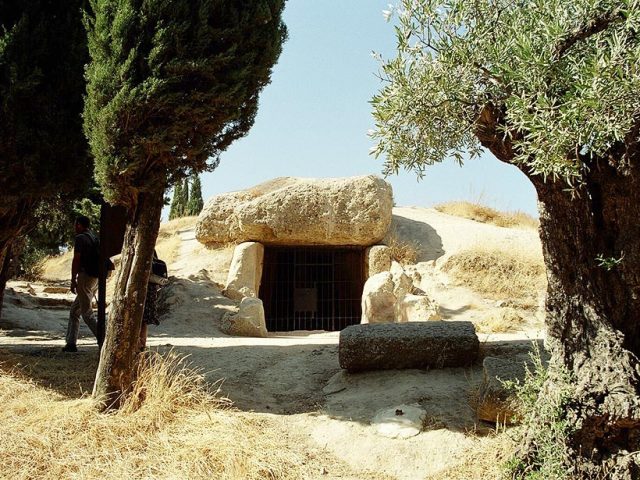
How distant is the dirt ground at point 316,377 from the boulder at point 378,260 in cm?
70

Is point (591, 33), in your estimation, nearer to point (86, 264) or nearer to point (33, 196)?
point (33, 196)

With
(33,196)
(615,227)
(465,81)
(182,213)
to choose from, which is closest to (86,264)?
(33,196)

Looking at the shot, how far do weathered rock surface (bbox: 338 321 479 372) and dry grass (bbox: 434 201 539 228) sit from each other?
1144 centimetres

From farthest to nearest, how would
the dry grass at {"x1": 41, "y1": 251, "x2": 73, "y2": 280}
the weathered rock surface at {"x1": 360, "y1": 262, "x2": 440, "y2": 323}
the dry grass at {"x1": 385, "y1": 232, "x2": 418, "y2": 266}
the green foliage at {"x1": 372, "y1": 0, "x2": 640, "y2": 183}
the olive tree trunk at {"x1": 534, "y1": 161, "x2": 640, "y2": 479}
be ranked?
the dry grass at {"x1": 41, "y1": 251, "x2": 73, "y2": 280}
the dry grass at {"x1": 385, "y1": 232, "x2": 418, "y2": 266}
the weathered rock surface at {"x1": 360, "y1": 262, "x2": 440, "y2": 323}
the olive tree trunk at {"x1": 534, "y1": 161, "x2": 640, "y2": 479}
the green foliage at {"x1": 372, "y1": 0, "x2": 640, "y2": 183}

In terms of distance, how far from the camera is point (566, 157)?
406 cm

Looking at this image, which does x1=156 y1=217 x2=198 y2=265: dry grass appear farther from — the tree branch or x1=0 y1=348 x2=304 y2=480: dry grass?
the tree branch

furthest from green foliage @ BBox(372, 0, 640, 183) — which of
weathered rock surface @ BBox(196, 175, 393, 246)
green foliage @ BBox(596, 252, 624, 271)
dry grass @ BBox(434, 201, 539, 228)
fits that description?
dry grass @ BBox(434, 201, 539, 228)

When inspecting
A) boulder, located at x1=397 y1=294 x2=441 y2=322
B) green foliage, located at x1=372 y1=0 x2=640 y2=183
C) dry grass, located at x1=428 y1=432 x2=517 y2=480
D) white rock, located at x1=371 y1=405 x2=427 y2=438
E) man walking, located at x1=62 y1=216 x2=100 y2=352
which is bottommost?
dry grass, located at x1=428 y1=432 x2=517 y2=480

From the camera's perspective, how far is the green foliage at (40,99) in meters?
7.26

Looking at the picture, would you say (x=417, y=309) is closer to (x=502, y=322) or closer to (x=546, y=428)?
(x=502, y=322)

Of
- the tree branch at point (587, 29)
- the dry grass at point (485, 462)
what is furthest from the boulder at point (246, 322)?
the tree branch at point (587, 29)

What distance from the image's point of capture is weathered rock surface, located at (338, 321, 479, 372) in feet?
22.9

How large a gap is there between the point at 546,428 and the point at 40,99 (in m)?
6.67

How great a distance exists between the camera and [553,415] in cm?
472
